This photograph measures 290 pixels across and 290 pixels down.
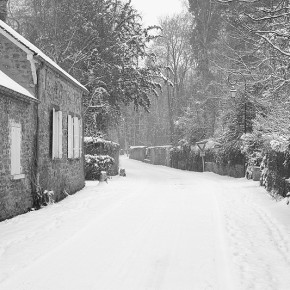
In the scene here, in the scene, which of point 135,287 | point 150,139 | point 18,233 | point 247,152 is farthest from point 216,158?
point 150,139

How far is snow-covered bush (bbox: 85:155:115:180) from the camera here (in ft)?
74.7

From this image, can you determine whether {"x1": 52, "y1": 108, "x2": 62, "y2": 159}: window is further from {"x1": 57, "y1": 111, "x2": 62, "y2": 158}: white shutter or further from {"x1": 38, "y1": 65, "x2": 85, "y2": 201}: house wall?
{"x1": 38, "y1": 65, "x2": 85, "y2": 201}: house wall

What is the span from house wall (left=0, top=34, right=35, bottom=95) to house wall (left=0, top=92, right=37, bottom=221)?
0.69 meters

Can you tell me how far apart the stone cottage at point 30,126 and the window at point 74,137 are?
0.14 feet

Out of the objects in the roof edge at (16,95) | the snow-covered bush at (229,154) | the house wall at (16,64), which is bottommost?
the snow-covered bush at (229,154)

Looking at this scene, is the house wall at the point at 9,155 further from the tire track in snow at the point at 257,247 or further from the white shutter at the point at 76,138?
the tire track in snow at the point at 257,247

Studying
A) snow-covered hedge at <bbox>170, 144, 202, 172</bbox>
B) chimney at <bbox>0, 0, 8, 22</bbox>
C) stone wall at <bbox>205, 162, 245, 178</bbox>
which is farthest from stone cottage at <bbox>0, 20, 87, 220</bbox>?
snow-covered hedge at <bbox>170, 144, 202, 172</bbox>

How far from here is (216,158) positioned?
26.6 m

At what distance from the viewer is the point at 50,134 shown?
42.8ft

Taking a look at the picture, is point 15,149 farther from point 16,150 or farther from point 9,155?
point 9,155

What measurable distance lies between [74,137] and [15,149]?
5.69 metres

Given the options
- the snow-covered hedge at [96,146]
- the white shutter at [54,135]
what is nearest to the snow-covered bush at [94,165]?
the snow-covered hedge at [96,146]

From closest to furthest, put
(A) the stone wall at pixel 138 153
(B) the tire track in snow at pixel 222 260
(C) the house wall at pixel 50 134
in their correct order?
(B) the tire track in snow at pixel 222 260 < (C) the house wall at pixel 50 134 < (A) the stone wall at pixel 138 153

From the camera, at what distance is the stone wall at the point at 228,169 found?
23.6 metres
